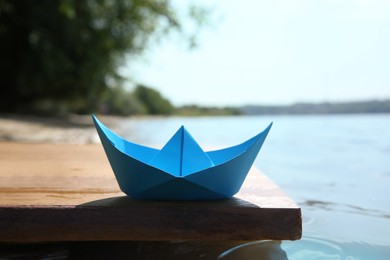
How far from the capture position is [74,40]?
11.2 metres

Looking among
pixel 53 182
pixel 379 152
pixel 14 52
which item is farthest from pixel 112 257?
pixel 14 52

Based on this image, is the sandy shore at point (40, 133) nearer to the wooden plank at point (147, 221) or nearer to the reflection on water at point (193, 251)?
the reflection on water at point (193, 251)

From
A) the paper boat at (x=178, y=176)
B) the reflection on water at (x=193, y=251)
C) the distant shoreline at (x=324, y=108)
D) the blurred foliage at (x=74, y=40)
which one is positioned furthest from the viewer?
the blurred foliage at (x=74, y=40)

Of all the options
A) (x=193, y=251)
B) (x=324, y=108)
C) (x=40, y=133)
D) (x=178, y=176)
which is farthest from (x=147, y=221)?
(x=324, y=108)

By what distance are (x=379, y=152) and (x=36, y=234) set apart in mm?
4683

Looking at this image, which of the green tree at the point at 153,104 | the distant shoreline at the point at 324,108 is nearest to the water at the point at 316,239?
the distant shoreline at the point at 324,108

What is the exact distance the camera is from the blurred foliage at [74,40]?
10.5m

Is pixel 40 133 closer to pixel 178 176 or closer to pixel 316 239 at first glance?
pixel 316 239

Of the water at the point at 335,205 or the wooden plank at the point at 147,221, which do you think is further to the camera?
the water at the point at 335,205

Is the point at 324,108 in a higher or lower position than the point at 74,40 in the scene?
lower

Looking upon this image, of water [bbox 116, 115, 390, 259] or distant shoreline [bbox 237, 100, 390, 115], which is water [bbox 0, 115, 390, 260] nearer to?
water [bbox 116, 115, 390, 259]

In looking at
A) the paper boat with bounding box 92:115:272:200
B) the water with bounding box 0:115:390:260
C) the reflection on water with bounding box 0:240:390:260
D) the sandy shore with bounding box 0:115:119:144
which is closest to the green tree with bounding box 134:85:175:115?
the sandy shore with bounding box 0:115:119:144

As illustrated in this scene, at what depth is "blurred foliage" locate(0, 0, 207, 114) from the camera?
34.3ft

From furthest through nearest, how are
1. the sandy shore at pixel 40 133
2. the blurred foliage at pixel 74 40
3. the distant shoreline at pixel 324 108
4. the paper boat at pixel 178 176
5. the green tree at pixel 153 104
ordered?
the green tree at pixel 153 104
the blurred foliage at pixel 74 40
the distant shoreline at pixel 324 108
the sandy shore at pixel 40 133
the paper boat at pixel 178 176
